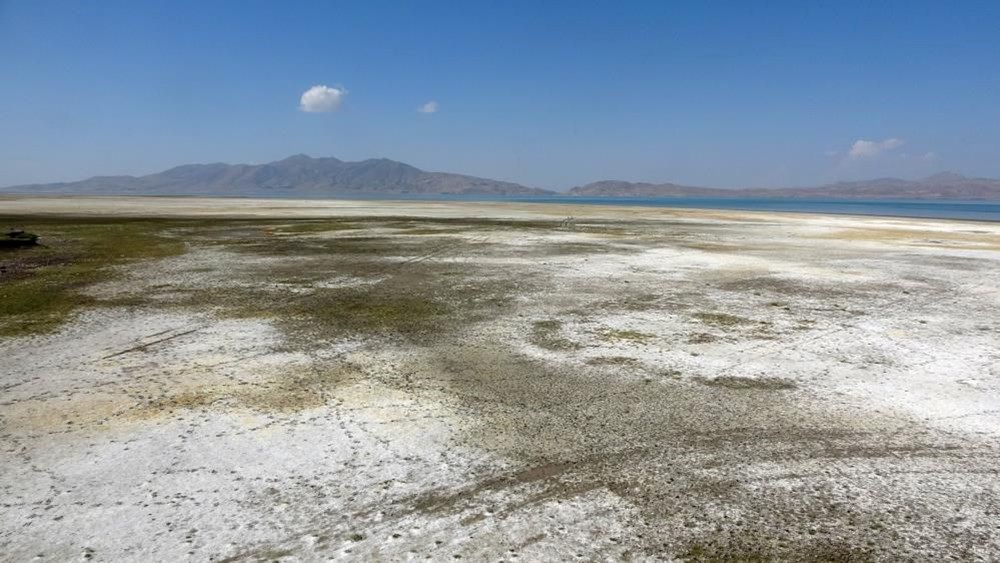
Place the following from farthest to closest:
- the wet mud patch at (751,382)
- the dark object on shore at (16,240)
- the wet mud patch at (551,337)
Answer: the dark object on shore at (16,240) → the wet mud patch at (551,337) → the wet mud patch at (751,382)

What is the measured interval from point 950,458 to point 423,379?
5.44 metres

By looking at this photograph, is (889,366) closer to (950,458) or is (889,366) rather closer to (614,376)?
(950,458)

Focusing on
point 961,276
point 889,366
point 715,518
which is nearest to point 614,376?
point 715,518

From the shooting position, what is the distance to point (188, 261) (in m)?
17.7

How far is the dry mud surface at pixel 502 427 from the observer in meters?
4.05

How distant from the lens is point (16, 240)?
1977 cm

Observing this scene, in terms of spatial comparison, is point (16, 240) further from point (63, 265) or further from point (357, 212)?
point (357, 212)

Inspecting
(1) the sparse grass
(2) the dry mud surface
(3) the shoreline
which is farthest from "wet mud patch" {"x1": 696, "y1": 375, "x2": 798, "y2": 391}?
(3) the shoreline

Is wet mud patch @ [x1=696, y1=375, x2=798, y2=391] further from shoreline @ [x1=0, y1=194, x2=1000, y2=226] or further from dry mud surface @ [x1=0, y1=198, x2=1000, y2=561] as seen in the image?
shoreline @ [x1=0, y1=194, x2=1000, y2=226]

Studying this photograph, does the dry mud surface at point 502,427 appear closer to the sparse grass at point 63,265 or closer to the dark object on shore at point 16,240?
the sparse grass at point 63,265

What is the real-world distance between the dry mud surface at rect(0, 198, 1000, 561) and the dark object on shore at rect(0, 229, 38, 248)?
1116 centimetres

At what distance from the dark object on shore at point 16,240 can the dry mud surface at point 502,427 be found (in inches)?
439

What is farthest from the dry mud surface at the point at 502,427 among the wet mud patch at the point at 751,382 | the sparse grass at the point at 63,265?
the sparse grass at the point at 63,265

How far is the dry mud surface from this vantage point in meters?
4.05
